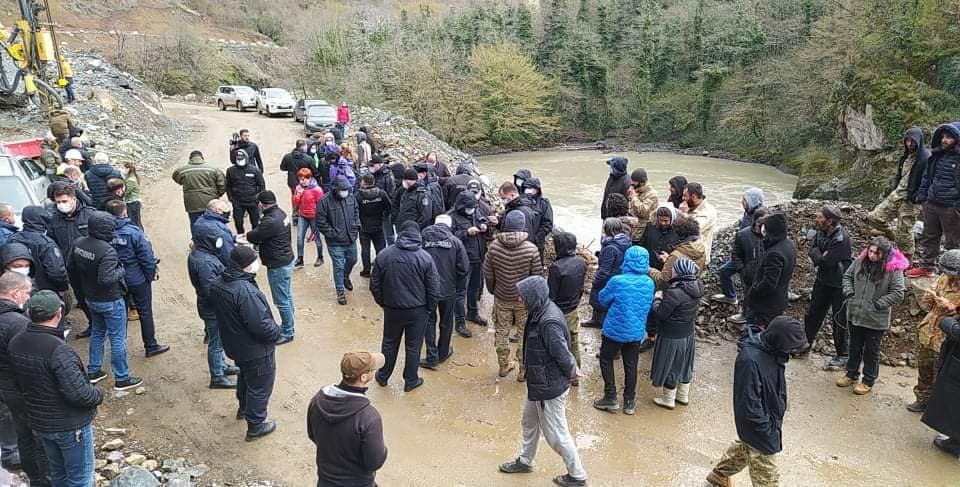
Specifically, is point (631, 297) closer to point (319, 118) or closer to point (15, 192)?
point (15, 192)

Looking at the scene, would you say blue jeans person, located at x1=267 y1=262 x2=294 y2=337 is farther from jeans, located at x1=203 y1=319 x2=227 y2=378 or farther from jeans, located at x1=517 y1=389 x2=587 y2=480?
jeans, located at x1=517 y1=389 x2=587 y2=480

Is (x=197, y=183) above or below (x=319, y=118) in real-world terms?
below

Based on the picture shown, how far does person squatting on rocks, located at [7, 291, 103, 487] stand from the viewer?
3633 mm

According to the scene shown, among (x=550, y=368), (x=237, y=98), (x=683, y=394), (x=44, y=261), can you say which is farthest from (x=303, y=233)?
(x=237, y=98)

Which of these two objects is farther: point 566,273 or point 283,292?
point 283,292

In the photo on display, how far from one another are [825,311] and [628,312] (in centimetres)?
274

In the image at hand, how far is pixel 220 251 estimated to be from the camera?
5629 millimetres

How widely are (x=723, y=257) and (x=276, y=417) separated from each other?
256 inches

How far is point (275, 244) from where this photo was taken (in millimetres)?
6258

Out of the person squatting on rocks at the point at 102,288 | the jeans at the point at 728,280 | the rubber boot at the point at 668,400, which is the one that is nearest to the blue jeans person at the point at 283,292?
the person squatting on rocks at the point at 102,288

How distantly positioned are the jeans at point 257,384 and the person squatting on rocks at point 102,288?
4.83 ft

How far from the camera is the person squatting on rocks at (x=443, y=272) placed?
239 inches

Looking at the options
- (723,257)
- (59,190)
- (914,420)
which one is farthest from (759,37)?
(59,190)

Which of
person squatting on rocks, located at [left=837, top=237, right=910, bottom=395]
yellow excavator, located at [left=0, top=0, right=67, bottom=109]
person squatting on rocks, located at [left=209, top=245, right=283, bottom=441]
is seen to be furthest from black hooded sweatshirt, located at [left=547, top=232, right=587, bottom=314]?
yellow excavator, located at [left=0, top=0, right=67, bottom=109]
